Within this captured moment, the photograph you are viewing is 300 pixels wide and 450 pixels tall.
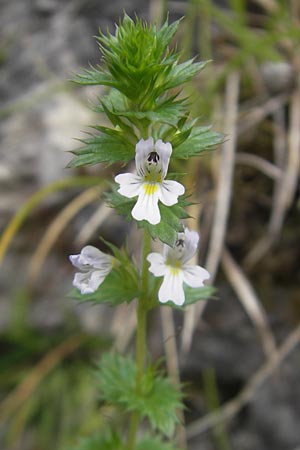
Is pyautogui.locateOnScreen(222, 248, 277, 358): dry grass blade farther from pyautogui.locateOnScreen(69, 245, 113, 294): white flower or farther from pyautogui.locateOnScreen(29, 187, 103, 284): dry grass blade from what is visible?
pyautogui.locateOnScreen(69, 245, 113, 294): white flower

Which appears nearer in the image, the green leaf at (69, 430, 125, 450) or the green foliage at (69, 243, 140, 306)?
the green foliage at (69, 243, 140, 306)

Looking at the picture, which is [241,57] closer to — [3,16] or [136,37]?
[3,16]

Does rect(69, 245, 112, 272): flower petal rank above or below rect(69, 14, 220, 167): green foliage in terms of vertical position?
below

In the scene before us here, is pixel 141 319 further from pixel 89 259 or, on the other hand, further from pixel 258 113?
pixel 258 113

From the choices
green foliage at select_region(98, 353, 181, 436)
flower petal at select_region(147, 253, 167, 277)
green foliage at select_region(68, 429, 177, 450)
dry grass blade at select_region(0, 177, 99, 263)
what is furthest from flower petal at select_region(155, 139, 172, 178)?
dry grass blade at select_region(0, 177, 99, 263)

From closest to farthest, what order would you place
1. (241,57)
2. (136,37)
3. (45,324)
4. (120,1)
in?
(136,37) → (241,57) → (45,324) → (120,1)

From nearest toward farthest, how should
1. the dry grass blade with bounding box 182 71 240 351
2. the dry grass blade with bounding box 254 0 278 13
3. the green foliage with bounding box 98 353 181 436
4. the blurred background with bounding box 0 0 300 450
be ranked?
1. the green foliage with bounding box 98 353 181 436
2. the dry grass blade with bounding box 182 71 240 351
3. the blurred background with bounding box 0 0 300 450
4. the dry grass blade with bounding box 254 0 278 13

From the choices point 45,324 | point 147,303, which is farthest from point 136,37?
point 45,324
